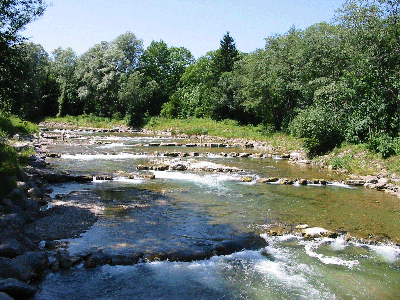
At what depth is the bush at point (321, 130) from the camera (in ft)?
90.7

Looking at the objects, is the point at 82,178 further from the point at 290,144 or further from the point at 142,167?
the point at 290,144

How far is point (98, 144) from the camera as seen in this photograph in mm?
38906

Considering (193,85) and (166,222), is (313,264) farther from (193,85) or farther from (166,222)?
(193,85)

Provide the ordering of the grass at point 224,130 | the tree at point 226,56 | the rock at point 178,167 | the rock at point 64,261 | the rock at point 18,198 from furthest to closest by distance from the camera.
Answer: the tree at point 226,56, the grass at point 224,130, the rock at point 178,167, the rock at point 18,198, the rock at point 64,261

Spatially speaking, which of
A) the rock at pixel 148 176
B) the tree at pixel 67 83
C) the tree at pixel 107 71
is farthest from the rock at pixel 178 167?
the tree at pixel 67 83

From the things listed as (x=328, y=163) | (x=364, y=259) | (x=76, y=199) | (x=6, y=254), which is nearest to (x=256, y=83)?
(x=328, y=163)

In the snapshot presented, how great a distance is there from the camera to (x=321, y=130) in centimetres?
2770

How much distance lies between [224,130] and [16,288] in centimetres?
4450

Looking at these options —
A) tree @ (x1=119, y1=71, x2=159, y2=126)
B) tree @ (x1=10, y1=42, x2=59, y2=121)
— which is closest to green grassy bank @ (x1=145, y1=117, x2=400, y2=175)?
tree @ (x1=119, y1=71, x2=159, y2=126)

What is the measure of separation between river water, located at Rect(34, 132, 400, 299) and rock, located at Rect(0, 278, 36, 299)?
0.30 metres

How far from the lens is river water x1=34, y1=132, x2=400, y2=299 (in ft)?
26.0

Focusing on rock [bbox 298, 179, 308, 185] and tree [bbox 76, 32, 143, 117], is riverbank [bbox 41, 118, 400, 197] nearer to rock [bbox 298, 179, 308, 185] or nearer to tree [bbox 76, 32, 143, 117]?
rock [bbox 298, 179, 308, 185]

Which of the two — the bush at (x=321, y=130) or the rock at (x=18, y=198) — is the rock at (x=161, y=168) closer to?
the rock at (x=18, y=198)

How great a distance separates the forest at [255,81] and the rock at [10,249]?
9.39 meters
